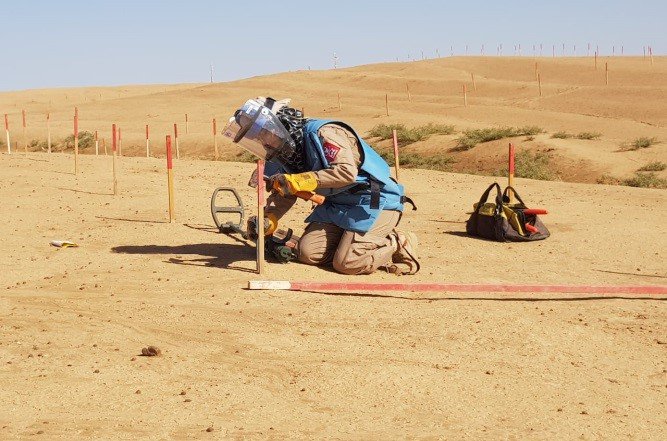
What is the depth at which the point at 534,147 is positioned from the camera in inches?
901

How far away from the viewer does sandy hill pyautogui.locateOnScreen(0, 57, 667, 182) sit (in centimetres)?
2306

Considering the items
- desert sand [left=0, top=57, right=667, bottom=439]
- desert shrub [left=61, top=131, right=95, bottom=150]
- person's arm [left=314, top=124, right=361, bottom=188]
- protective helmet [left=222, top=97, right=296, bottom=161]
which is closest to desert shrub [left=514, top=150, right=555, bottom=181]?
desert sand [left=0, top=57, right=667, bottom=439]

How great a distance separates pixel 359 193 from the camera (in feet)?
30.7

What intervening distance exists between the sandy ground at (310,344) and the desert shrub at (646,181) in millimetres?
7406

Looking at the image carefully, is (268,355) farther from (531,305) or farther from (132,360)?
(531,305)

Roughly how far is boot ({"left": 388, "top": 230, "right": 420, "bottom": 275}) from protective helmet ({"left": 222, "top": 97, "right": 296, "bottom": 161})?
4.40 ft

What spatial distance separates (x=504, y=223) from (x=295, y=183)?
3.67m

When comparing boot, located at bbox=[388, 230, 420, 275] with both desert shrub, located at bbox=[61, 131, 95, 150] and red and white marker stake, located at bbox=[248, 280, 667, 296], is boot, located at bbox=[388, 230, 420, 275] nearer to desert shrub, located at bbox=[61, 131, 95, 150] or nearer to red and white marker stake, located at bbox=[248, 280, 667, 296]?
red and white marker stake, located at bbox=[248, 280, 667, 296]

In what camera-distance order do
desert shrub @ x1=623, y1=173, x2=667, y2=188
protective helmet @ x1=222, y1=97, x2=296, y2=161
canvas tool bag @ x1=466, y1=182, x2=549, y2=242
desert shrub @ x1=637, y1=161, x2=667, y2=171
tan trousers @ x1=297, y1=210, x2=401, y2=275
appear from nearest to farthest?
protective helmet @ x1=222, y1=97, x2=296, y2=161 < tan trousers @ x1=297, y1=210, x2=401, y2=275 < canvas tool bag @ x1=466, y1=182, x2=549, y2=242 < desert shrub @ x1=623, y1=173, x2=667, y2=188 < desert shrub @ x1=637, y1=161, x2=667, y2=171

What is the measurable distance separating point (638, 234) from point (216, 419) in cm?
805

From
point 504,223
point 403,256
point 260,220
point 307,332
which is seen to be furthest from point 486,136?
point 307,332

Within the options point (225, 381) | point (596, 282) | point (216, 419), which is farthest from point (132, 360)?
point (596, 282)

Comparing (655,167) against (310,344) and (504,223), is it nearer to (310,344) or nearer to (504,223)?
(504,223)

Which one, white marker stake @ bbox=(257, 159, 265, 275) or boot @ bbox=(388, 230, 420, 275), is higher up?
white marker stake @ bbox=(257, 159, 265, 275)
